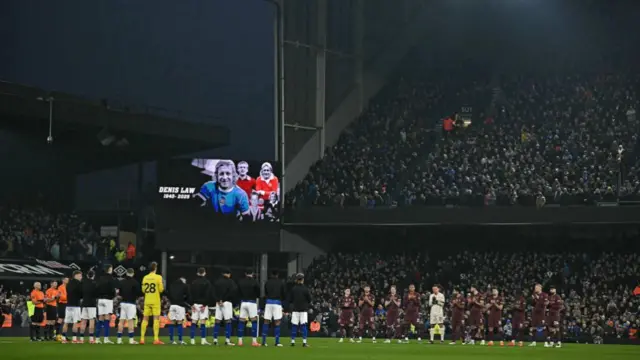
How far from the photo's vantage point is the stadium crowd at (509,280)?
51250mm

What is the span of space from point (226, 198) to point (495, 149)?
1430 cm

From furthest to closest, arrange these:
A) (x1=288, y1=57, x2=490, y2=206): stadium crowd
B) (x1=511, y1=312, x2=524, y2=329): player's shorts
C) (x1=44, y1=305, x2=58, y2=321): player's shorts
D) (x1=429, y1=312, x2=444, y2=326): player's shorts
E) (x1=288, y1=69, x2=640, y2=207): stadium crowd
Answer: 1. (x1=288, y1=57, x2=490, y2=206): stadium crowd
2. (x1=288, y1=69, x2=640, y2=207): stadium crowd
3. (x1=429, y1=312, x2=444, y2=326): player's shorts
4. (x1=511, y1=312, x2=524, y2=329): player's shorts
5. (x1=44, y1=305, x2=58, y2=321): player's shorts

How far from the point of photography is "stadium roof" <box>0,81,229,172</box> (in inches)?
2335

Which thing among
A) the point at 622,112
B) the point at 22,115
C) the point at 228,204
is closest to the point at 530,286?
Answer: the point at 622,112

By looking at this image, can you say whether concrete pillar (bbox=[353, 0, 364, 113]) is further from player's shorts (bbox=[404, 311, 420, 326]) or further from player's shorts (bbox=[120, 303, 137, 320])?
player's shorts (bbox=[120, 303, 137, 320])

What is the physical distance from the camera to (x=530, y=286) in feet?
183

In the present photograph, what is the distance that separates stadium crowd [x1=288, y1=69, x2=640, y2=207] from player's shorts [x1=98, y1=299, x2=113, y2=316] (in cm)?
2522

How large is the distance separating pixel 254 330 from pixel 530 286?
2299 cm

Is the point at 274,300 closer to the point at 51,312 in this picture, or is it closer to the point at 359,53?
the point at 51,312

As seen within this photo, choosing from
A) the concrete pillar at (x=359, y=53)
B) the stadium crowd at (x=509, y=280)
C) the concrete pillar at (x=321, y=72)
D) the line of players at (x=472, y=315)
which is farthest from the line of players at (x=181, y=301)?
the concrete pillar at (x=359, y=53)

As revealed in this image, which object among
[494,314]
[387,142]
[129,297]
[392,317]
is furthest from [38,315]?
[387,142]

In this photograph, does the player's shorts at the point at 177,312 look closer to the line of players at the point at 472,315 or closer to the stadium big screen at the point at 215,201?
the line of players at the point at 472,315

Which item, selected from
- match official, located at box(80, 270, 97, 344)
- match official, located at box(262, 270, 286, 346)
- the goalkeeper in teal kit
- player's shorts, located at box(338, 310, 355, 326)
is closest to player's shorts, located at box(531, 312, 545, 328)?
player's shorts, located at box(338, 310, 355, 326)

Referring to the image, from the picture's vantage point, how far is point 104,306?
37719 millimetres
